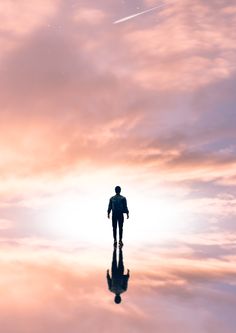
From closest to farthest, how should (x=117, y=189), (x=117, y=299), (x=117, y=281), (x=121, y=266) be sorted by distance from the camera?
(x=117, y=299) < (x=117, y=281) < (x=121, y=266) < (x=117, y=189)

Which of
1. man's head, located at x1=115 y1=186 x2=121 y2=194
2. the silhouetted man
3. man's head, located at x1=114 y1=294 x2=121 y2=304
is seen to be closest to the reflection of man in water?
man's head, located at x1=114 y1=294 x2=121 y2=304

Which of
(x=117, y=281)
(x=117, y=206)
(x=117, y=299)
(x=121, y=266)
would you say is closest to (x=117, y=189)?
(x=117, y=206)

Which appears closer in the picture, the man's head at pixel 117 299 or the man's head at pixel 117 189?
the man's head at pixel 117 299

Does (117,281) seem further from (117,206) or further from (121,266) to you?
(117,206)

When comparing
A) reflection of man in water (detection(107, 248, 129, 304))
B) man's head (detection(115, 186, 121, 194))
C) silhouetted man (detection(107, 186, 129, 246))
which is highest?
man's head (detection(115, 186, 121, 194))

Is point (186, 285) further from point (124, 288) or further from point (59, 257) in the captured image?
point (59, 257)

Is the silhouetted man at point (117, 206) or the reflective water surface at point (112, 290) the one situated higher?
the silhouetted man at point (117, 206)

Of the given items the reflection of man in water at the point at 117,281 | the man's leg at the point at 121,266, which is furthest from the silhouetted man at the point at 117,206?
the reflection of man in water at the point at 117,281

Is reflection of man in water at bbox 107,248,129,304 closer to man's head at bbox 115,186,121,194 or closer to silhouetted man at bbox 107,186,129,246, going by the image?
silhouetted man at bbox 107,186,129,246

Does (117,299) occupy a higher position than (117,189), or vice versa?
(117,189)

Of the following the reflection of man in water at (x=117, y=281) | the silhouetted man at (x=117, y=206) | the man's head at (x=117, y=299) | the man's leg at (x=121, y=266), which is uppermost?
the silhouetted man at (x=117, y=206)

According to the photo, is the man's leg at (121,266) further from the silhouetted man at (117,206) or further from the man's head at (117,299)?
the man's head at (117,299)

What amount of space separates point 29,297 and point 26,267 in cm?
455

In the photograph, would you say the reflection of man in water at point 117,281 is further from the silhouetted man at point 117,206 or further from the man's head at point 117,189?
the man's head at point 117,189
